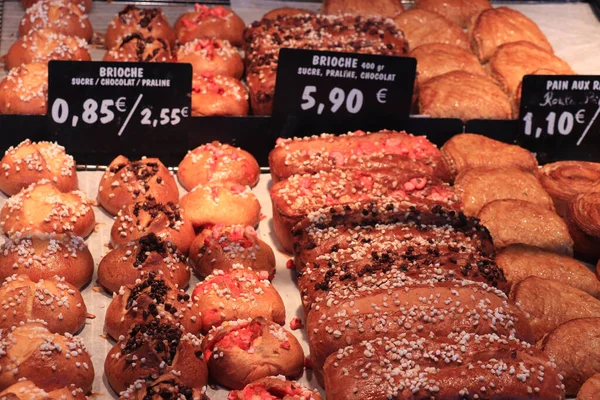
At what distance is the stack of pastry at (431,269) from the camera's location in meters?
3.21

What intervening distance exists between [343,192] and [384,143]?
56 centimetres

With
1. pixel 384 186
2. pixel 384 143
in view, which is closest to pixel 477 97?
pixel 384 143

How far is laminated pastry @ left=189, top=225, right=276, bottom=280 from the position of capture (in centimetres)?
401

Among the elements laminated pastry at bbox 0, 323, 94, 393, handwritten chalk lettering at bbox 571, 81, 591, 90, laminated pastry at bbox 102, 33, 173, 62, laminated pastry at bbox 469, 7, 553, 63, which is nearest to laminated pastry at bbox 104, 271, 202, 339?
laminated pastry at bbox 0, 323, 94, 393

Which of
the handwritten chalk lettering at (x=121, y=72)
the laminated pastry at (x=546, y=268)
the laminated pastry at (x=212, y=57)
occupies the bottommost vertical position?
the laminated pastry at (x=546, y=268)

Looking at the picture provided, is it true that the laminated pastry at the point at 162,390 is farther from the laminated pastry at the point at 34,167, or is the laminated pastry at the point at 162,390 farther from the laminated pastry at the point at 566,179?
the laminated pastry at the point at 566,179

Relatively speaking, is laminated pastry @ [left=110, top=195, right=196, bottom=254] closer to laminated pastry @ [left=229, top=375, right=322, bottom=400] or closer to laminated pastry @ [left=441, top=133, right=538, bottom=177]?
laminated pastry @ [left=229, top=375, right=322, bottom=400]

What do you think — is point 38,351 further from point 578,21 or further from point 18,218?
point 578,21

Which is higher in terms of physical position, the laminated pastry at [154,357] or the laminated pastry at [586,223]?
the laminated pastry at [586,223]

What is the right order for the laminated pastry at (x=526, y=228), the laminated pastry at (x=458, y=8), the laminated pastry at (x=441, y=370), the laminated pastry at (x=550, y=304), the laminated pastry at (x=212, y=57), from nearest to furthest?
the laminated pastry at (x=441, y=370), the laminated pastry at (x=550, y=304), the laminated pastry at (x=526, y=228), the laminated pastry at (x=212, y=57), the laminated pastry at (x=458, y=8)

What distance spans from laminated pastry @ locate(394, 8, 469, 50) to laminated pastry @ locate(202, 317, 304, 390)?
3126 mm

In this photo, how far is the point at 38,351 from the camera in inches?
128

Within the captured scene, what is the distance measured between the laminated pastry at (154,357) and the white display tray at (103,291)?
137 mm

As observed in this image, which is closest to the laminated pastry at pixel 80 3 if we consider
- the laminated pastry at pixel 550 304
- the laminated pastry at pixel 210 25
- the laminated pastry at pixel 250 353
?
the laminated pastry at pixel 210 25
